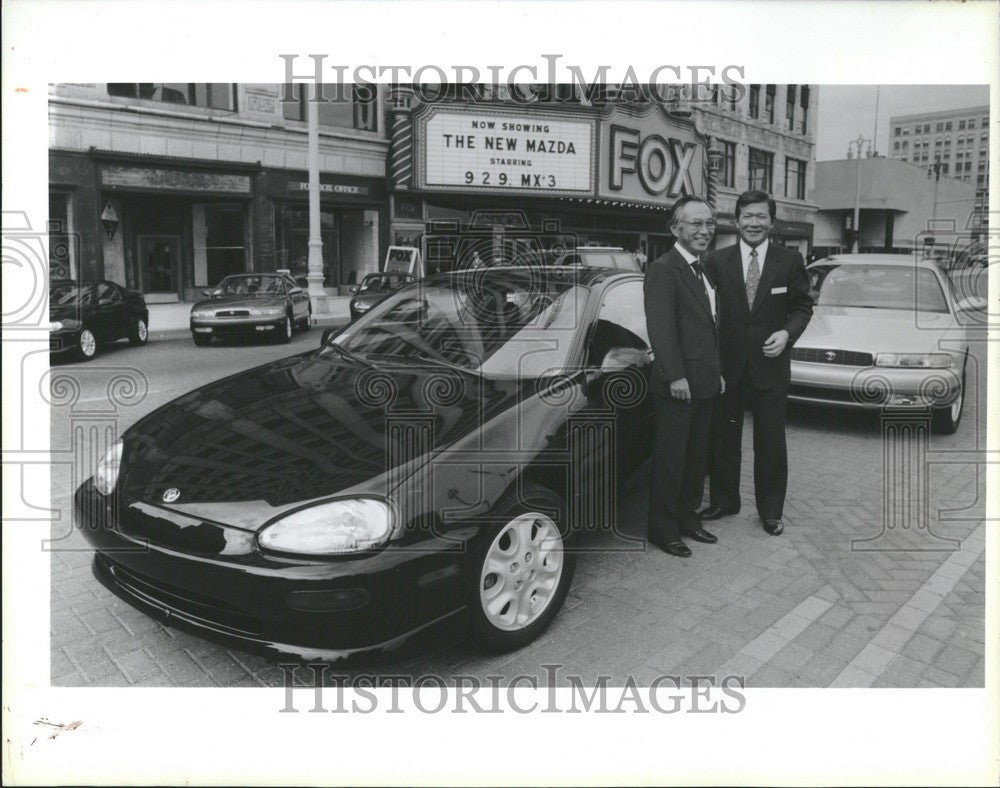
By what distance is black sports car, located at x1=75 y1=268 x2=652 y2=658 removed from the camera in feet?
7.64

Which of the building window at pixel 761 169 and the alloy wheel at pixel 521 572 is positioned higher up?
the building window at pixel 761 169

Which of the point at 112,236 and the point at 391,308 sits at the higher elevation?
the point at 112,236

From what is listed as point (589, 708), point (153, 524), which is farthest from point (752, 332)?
point (153, 524)

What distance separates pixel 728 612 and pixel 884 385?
13.5 ft

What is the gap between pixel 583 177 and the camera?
756 inches

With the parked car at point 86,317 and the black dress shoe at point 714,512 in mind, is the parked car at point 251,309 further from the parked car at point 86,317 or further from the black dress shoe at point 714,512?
the black dress shoe at point 714,512

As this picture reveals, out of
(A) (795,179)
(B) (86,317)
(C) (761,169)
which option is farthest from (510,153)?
(B) (86,317)

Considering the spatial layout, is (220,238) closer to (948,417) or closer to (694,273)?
(694,273)

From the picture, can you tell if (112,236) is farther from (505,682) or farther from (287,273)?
(505,682)

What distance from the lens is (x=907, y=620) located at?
128 inches

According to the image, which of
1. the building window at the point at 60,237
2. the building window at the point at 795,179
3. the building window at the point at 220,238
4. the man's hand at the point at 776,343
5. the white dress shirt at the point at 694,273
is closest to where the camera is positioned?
the building window at the point at 60,237

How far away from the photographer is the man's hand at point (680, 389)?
371 centimetres

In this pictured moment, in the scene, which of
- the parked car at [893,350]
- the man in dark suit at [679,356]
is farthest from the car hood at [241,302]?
the parked car at [893,350]

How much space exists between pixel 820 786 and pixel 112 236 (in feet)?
25.1
